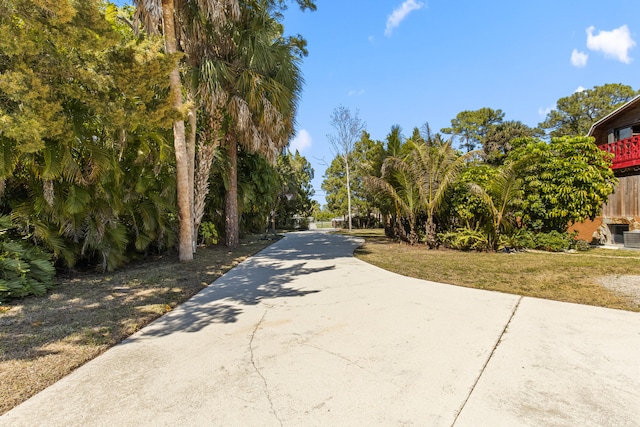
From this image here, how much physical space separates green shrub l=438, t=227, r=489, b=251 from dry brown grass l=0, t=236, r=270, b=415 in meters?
8.22

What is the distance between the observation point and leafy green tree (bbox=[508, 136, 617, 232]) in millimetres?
10125

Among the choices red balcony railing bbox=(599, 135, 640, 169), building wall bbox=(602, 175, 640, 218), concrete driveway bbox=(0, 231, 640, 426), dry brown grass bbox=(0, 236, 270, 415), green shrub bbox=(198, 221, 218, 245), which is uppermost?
red balcony railing bbox=(599, 135, 640, 169)

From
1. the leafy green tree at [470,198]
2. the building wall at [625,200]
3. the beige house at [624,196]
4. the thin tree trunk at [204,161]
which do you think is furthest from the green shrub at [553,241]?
the thin tree trunk at [204,161]

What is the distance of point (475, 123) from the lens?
35.3 meters

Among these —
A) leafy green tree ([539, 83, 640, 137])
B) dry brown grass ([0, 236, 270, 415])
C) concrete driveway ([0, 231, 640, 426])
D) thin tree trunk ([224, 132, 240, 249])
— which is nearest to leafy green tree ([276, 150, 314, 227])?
thin tree trunk ([224, 132, 240, 249])

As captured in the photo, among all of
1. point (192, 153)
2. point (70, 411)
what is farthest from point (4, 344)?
point (192, 153)

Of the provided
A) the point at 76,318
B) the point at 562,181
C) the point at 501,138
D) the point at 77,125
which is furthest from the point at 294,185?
the point at 76,318

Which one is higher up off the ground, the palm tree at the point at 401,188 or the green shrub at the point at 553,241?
the palm tree at the point at 401,188

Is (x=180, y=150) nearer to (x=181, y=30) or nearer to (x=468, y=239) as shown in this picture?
(x=181, y=30)

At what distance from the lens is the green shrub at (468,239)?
10734mm

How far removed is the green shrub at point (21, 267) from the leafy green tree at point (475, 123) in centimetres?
3735

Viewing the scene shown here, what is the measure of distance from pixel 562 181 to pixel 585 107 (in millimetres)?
28543

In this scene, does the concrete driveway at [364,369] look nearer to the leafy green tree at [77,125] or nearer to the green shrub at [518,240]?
the leafy green tree at [77,125]

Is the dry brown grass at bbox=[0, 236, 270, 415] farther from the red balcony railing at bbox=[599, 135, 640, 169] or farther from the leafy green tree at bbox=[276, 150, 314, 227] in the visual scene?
the leafy green tree at bbox=[276, 150, 314, 227]
